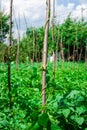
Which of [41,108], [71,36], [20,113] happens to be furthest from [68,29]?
[41,108]

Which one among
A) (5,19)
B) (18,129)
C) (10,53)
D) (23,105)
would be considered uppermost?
(5,19)

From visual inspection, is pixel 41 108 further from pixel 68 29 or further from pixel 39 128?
pixel 68 29

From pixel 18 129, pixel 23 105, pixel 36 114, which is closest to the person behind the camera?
pixel 36 114

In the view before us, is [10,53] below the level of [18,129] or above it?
above

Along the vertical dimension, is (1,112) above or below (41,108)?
below

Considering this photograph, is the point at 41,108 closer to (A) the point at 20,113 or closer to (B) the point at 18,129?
(B) the point at 18,129

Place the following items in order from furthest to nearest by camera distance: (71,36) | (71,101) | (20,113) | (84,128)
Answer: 1. (71,36)
2. (20,113)
3. (84,128)
4. (71,101)

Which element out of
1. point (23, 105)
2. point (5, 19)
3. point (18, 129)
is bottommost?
point (18, 129)

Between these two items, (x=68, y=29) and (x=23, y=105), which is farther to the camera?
(x=68, y=29)

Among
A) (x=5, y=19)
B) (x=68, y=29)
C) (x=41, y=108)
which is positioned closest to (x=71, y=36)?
(x=68, y=29)

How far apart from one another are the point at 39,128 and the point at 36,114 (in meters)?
0.17

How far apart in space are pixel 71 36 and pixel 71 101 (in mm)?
33077

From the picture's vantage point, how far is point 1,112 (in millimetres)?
4078

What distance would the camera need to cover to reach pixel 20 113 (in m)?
4.54
